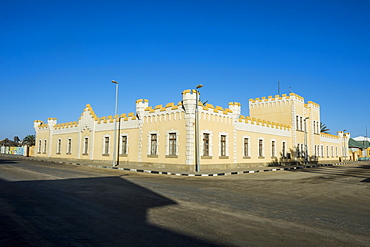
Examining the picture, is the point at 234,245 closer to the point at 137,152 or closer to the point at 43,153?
the point at 137,152

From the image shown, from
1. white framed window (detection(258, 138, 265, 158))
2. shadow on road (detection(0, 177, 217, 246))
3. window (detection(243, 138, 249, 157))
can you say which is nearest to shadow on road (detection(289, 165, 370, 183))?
white framed window (detection(258, 138, 265, 158))

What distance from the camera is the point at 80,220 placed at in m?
6.00

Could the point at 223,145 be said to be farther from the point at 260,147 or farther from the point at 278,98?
the point at 278,98

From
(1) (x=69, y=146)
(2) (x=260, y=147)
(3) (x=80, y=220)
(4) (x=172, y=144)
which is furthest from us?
(1) (x=69, y=146)

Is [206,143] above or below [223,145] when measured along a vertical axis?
above

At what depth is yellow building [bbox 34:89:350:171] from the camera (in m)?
22.9

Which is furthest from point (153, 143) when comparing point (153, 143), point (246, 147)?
point (246, 147)

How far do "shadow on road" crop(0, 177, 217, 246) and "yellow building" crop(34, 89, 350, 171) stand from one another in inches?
517

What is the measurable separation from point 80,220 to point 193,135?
1661cm

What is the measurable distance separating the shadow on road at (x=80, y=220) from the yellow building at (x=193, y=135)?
1313 centimetres

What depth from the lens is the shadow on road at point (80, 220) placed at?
4676mm

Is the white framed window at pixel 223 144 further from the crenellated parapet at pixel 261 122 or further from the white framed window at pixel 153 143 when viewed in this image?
the white framed window at pixel 153 143

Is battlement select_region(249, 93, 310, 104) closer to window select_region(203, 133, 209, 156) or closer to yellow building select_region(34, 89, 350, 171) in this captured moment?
yellow building select_region(34, 89, 350, 171)

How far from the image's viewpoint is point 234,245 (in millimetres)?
4590
